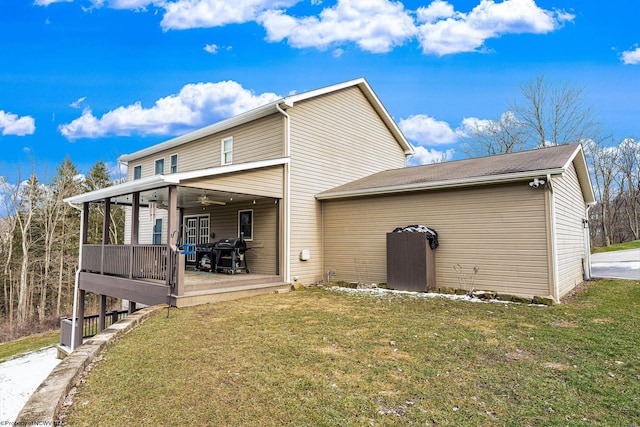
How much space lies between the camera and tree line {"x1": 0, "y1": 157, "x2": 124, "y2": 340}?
24.2 meters

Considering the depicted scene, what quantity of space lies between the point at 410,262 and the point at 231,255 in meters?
5.28

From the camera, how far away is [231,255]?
434 inches

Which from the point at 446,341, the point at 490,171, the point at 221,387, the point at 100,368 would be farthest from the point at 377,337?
the point at 490,171

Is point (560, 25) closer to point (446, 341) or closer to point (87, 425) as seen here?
point (446, 341)

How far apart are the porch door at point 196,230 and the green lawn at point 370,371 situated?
23.8ft

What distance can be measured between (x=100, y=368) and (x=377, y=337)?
354cm

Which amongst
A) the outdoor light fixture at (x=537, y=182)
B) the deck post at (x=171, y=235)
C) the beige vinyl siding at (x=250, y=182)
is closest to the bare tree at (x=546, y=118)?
the outdoor light fixture at (x=537, y=182)

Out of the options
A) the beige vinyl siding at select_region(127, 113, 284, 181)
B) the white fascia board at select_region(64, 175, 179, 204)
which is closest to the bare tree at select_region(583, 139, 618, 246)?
the beige vinyl siding at select_region(127, 113, 284, 181)

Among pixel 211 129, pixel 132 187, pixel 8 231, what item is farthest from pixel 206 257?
pixel 8 231

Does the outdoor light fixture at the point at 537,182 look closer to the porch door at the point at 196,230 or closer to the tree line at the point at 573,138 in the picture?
the porch door at the point at 196,230

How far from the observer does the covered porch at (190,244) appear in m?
7.86

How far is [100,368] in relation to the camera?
4.18 meters

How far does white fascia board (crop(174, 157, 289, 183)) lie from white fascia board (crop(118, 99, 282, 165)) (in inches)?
67.9

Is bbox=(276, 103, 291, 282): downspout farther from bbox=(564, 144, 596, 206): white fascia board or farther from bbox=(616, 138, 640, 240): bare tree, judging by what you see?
bbox=(616, 138, 640, 240): bare tree
